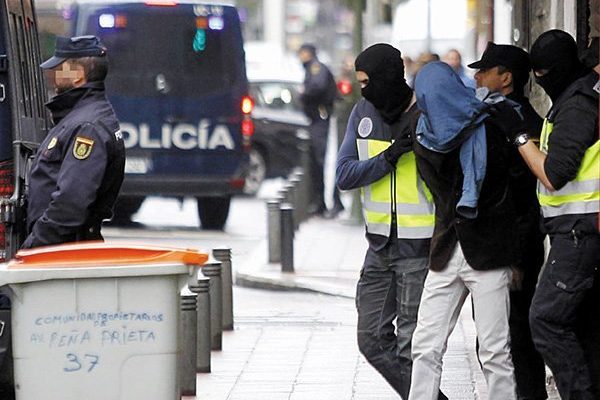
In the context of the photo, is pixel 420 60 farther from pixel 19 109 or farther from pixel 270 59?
pixel 270 59

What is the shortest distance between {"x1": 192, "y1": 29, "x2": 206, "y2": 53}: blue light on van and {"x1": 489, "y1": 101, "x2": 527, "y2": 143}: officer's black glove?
12.1 meters

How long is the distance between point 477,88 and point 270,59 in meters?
25.9

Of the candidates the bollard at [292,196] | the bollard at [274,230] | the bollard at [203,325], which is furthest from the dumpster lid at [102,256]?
the bollard at [292,196]

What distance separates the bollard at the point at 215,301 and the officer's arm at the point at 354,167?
127 inches

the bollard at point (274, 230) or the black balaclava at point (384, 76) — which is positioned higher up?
the black balaclava at point (384, 76)

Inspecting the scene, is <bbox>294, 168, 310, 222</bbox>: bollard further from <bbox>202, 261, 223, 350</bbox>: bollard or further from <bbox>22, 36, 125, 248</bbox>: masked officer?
<bbox>22, 36, 125, 248</bbox>: masked officer

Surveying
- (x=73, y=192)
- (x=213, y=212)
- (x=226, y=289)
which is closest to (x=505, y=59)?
(x=73, y=192)

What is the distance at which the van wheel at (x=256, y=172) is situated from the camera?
25.6 meters

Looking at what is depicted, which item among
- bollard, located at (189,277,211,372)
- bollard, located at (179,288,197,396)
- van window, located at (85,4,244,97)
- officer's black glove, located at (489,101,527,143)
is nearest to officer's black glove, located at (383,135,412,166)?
officer's black glove, located at (489,101,527,143)

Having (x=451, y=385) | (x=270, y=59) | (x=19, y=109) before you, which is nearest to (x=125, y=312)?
(x=19, y=109)

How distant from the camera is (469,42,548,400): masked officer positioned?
27.2ft

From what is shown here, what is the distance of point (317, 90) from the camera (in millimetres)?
21969

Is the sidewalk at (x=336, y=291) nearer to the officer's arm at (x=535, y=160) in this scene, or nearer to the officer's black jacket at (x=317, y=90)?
the officer's black jacket at (x=317, y=90)

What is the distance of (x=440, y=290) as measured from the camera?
791 cm
